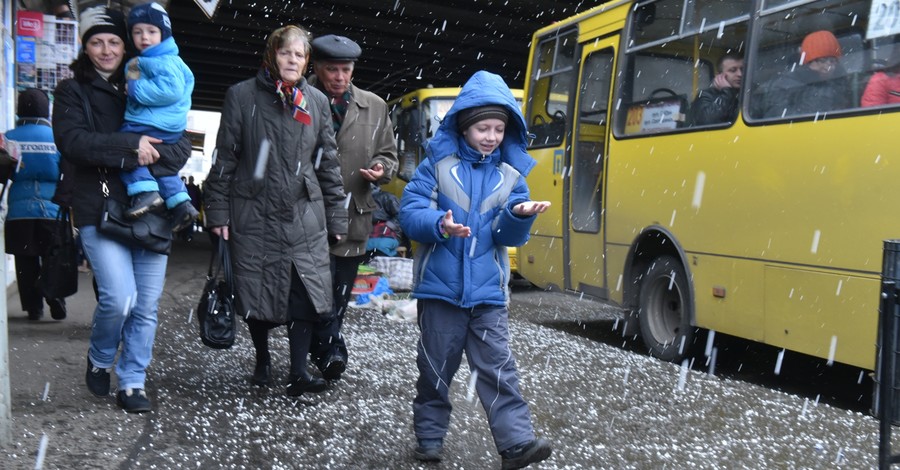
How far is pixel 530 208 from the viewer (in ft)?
12.6

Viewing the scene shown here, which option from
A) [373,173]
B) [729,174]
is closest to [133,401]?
[373,173]

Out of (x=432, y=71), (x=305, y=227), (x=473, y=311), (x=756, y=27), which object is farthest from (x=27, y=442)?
(x=432, y=71)

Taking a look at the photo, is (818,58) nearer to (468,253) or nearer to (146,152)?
(468,253)

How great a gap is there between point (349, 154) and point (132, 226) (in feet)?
5.27

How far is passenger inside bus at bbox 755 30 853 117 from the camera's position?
603cm

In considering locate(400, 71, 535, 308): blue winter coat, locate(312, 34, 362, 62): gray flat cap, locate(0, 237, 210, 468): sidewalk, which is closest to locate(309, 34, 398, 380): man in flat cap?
locate(312, 34, 362, 62): gray flat cap

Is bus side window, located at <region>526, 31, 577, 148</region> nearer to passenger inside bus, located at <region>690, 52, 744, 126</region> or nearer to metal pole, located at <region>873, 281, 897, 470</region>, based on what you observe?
passenger inside bus, located at <region>690, 52, 744, 126</region>

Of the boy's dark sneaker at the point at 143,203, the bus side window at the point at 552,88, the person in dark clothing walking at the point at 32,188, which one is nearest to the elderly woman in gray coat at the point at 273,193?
the boy's dark sneaker at the point at 143,203

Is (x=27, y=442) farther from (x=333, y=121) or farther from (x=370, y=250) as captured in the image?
(x=370, y=250)

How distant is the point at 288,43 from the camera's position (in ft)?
16.6

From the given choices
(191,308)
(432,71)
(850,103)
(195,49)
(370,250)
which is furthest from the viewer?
(432,71)

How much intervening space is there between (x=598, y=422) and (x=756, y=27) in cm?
346

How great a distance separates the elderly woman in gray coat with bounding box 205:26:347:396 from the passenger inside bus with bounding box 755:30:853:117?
3351 mm

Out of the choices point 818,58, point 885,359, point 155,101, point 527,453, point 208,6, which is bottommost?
point 527,453
